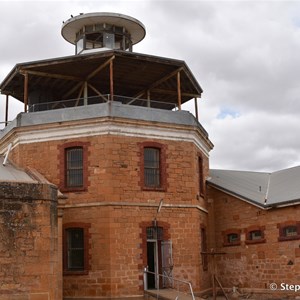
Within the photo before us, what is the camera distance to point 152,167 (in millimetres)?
23984

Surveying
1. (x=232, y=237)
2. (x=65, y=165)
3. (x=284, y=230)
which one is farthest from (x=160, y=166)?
(x=284, y=230)

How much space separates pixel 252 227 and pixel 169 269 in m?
4.66

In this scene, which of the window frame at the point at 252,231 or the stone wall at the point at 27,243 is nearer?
the stone wall at the point at 27,243

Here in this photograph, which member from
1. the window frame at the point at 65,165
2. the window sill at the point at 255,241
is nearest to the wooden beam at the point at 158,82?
the window frame at the point at 65,165

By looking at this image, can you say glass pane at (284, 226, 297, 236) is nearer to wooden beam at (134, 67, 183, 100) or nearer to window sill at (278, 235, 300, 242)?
window sill at (278, 235, 300, 242)

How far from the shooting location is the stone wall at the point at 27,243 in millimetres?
16328

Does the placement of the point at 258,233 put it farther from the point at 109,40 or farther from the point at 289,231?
the point at 109,40

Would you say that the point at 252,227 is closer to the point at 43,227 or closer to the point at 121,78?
the point at 121,78

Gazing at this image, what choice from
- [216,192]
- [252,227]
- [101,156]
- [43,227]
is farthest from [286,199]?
[43,227]

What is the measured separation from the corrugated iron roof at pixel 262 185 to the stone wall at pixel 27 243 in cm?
1124

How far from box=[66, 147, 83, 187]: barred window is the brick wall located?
7333 mm

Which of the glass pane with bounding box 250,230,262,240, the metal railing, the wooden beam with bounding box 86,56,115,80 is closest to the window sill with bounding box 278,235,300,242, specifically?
the glass pane with bounding box 250,230,262,240

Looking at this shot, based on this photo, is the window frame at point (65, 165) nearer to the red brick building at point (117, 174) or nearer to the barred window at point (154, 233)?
the red brick building at point (117, 174)

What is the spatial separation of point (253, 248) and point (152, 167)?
6.08 metres
